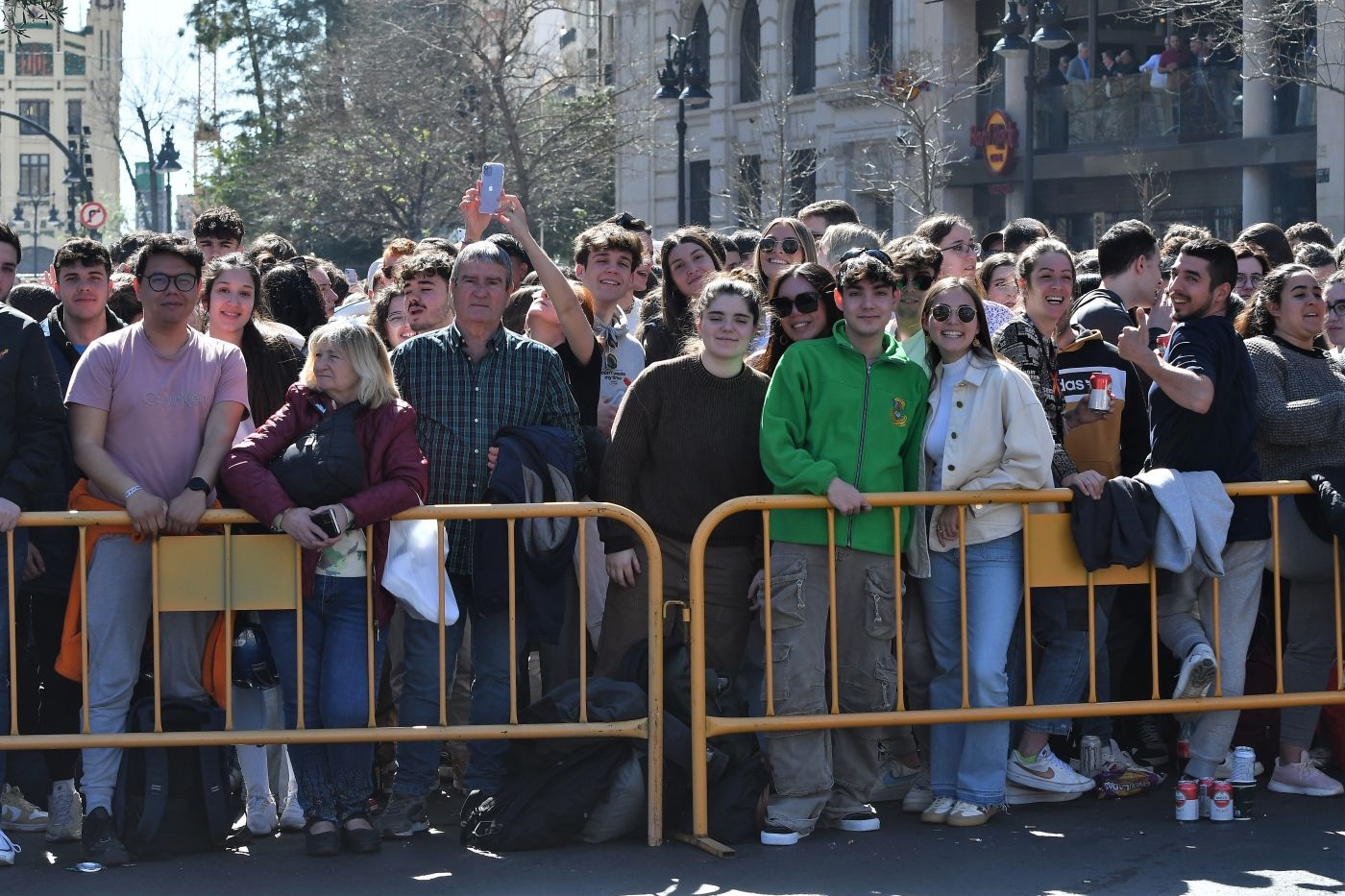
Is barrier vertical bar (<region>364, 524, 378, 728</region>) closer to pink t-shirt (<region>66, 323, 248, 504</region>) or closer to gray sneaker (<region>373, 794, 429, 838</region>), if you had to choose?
gray sneaker (<region>373, 794, 429, 838</region>)

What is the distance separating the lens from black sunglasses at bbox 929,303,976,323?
22.4 ft

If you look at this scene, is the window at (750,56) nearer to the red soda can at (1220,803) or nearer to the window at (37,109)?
the red soda can at (1220,803)

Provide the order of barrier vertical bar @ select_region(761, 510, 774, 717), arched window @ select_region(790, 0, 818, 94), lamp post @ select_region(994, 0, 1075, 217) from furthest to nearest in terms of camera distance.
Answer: arched window @ select_region(790, 0, 818, 94)
lamp post @ select_region(994, 0, 1075, 217)
barrier vertical bar @ select_region(761, 510, 774, 717)

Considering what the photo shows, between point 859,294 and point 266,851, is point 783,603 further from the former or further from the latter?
point 266,851

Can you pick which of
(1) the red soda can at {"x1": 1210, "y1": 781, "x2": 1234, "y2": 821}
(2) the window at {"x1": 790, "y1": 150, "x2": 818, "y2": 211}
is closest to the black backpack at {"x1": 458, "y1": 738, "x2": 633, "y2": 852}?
(1) the red soda can at {"x1": 1210, "y1": 781, "x2": 1234, "y2": 821}

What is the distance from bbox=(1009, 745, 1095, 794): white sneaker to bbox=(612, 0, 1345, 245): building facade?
15.9 metres

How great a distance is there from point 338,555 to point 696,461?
4.68ft

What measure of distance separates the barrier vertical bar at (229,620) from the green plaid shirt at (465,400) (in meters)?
0.78

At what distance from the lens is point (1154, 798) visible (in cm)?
726

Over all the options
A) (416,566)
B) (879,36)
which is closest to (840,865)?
(416,566)

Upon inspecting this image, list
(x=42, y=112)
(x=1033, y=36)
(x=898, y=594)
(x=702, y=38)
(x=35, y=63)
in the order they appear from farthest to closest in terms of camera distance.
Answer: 1. (x=42, y=112)
2. (x=35, y=63)
3. (x=702, y=38)
4. (x=1033, y=36)
5. (x=898, y=594)

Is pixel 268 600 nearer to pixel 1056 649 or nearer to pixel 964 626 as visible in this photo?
pixel 964 626

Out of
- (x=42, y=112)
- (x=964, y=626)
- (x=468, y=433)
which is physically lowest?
(x=964, y=626)

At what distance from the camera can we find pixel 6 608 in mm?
6672
